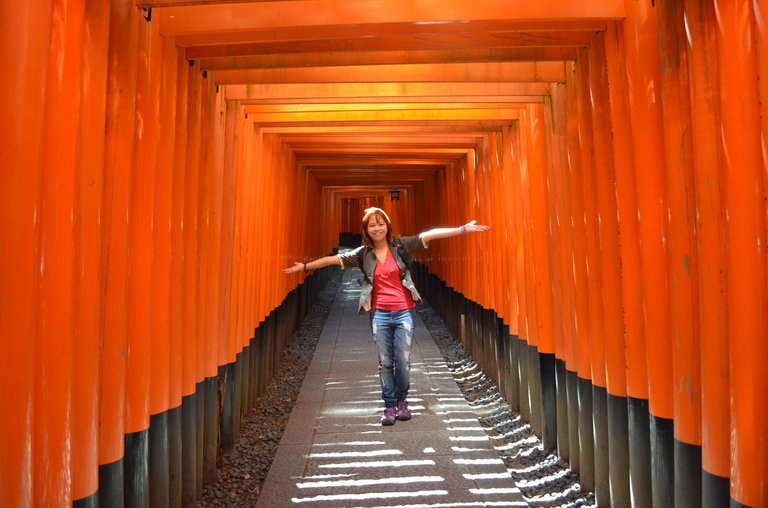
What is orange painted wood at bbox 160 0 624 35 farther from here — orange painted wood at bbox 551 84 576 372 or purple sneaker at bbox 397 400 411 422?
purple sneaker at bbox 397 400 411 422

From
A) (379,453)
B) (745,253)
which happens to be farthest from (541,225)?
(745,253)

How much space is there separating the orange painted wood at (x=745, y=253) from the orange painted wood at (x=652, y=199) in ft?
1.82

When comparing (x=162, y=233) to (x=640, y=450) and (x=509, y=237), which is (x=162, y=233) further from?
(x=509, y=237)

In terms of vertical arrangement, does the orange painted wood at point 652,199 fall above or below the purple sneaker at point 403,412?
above

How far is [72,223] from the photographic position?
178 centimetres

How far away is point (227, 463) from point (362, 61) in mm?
3247

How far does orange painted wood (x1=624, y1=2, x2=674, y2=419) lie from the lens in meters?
2.25

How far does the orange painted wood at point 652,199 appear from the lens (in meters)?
2.25

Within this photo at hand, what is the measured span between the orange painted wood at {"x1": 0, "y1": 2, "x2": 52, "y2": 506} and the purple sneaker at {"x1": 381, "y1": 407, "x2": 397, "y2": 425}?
127 inches

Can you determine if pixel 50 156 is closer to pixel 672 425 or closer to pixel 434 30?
pixel 434 30

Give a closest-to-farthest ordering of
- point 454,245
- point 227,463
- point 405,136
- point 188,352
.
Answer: point 188,352 < point 227,463 < point 405,136 < point 454,245

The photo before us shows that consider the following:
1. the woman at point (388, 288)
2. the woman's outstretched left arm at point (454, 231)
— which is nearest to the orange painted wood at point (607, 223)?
the woman's outstretched left arm at point (454, 231)

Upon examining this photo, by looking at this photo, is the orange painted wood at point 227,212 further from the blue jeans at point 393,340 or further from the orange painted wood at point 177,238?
the blue jeans at point 393,340

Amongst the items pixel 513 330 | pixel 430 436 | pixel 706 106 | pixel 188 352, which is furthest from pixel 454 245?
pixel 706 106
